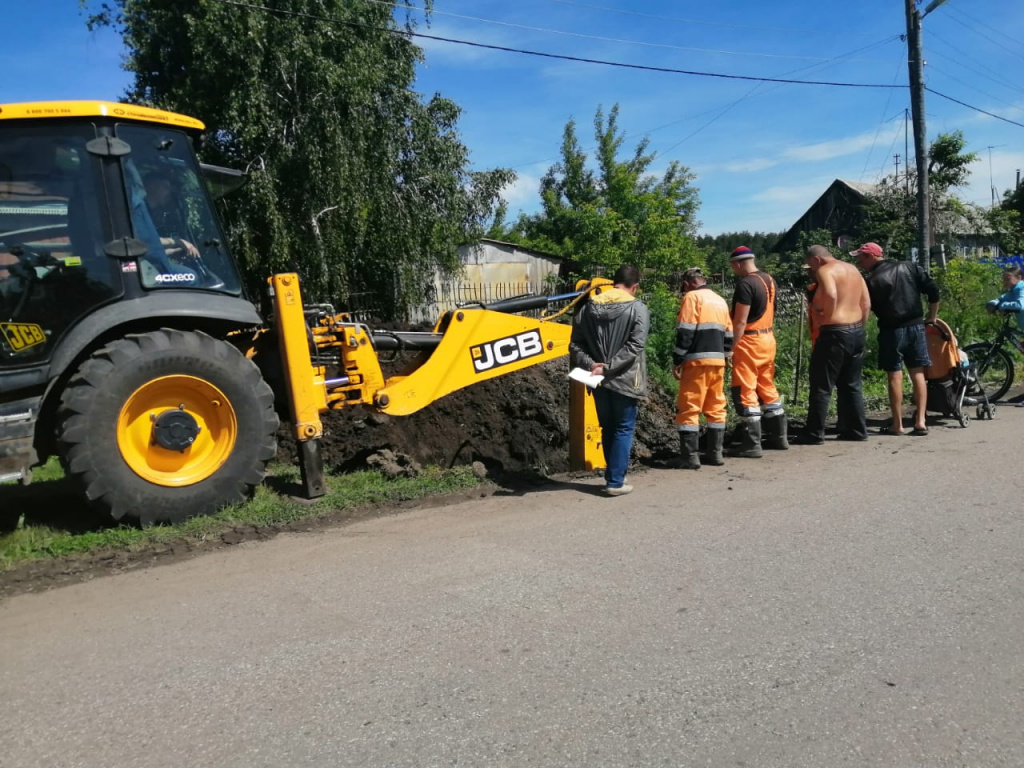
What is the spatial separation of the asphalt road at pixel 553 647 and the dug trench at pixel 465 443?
4.08ft

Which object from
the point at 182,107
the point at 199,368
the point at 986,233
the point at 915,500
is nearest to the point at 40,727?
the point at 199,368

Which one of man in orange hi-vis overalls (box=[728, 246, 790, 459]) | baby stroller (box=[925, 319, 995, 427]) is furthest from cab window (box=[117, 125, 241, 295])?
baby stroller (box=[925, 319, 995, 427])

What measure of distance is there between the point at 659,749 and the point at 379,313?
19.0 m

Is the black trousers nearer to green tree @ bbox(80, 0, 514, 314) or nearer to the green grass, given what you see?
the green grass

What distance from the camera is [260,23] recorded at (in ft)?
59.0

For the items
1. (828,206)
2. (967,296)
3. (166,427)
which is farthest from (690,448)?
(828,206)

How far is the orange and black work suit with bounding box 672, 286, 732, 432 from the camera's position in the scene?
24.2 feet

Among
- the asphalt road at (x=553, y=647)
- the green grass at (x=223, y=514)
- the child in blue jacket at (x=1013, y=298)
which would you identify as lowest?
the asphalt road at (x=553, y=647)

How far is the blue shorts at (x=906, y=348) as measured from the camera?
28.8 ft

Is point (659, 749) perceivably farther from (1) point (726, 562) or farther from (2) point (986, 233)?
(2) point (986, 233)

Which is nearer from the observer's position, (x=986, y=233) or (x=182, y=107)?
(x=182, y=107)

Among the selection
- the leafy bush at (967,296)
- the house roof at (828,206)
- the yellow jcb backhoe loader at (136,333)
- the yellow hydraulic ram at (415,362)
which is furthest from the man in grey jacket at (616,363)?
the house roof at (828,206)

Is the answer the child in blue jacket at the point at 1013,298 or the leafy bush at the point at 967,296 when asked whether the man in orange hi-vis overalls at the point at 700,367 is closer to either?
the child in blue jacket at the point at 1013,298

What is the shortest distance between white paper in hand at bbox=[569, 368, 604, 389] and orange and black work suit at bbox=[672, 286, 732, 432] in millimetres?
1361
